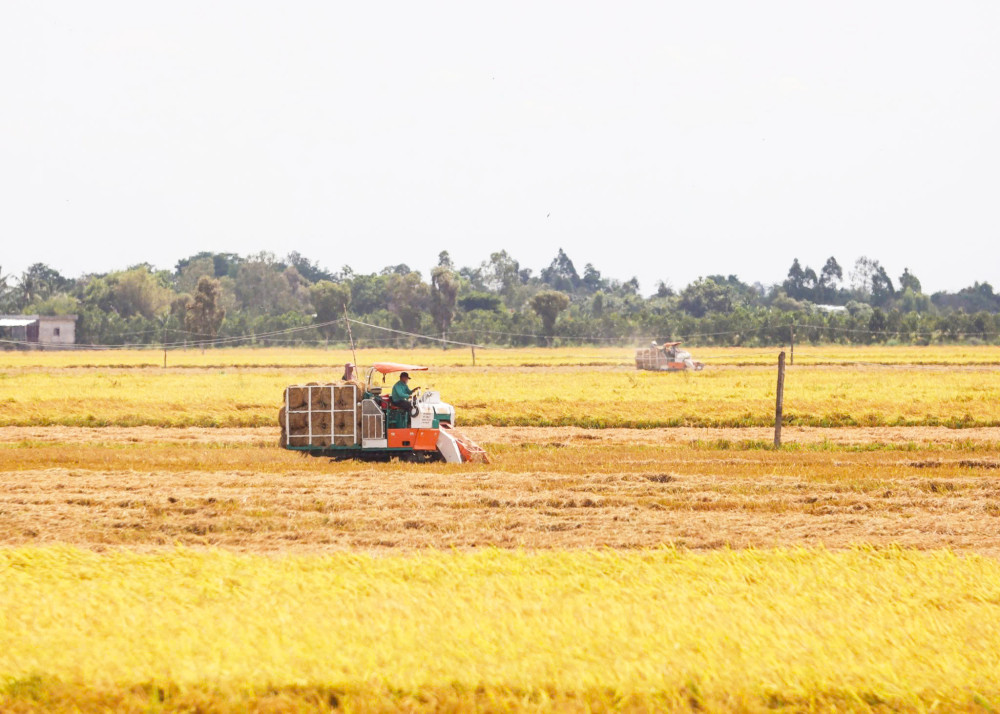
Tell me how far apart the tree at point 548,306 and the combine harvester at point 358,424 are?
309ft

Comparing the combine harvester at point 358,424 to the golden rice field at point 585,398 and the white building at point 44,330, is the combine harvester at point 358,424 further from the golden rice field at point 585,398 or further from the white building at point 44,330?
the white building at point 44,330

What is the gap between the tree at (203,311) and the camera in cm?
10631

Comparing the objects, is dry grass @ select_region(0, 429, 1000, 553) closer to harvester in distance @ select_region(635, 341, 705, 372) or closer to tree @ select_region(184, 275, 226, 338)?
harvester in distance @ select_region(635, 341, 705, 372)

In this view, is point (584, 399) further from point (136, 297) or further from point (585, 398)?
point (136, 297)

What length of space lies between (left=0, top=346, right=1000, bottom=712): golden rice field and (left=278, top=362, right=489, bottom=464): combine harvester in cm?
63

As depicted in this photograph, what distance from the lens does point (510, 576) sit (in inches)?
393

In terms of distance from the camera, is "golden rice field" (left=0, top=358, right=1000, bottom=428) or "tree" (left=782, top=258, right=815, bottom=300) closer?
"golden rice field" (left=0, top=358, right=1000, bottom=428)

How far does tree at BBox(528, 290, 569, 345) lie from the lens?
115 meters

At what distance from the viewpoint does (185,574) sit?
10344 mm

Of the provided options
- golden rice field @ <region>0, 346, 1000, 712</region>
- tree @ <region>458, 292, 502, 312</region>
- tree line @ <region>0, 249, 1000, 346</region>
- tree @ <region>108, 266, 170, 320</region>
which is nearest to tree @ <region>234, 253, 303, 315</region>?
tree line @ <region>0, 249, 1000, 346</region>

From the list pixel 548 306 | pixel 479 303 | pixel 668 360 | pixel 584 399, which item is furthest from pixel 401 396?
pixel 479 303

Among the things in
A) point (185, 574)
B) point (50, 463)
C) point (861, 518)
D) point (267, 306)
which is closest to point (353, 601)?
point (185, 574)

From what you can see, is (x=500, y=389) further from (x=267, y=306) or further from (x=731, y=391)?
(x=267, y=306)

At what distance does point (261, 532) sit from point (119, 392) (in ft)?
101
